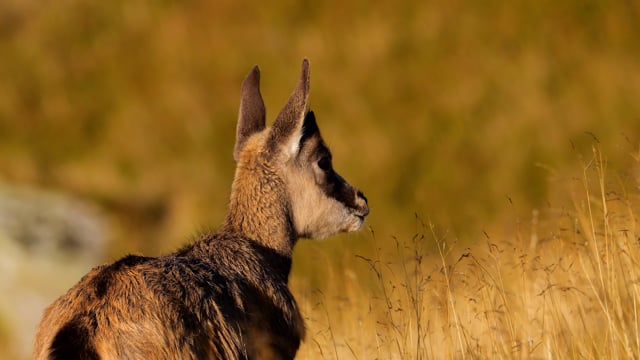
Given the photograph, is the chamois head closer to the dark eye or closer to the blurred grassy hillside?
the dark eye

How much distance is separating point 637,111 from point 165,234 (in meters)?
6.34

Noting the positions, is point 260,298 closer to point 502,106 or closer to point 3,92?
point 502,106

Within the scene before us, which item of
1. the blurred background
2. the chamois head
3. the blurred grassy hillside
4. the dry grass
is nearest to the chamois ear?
the chamois head

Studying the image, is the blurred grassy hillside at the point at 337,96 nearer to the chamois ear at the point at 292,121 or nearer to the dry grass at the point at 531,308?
the dry grass at the point at 531,308

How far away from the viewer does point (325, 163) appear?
8609mm

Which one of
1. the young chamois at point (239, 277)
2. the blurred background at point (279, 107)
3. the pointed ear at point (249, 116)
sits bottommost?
the young chamois at point (239, 277)

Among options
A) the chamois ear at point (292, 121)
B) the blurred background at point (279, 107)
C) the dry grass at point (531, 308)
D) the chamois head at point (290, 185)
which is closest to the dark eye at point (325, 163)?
the chamois head at point (290, 185)

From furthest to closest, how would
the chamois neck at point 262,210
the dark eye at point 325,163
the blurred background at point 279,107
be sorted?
the blurred background at point 279,107, the dark eye at point 325,163, the chamois neck at point 262,210

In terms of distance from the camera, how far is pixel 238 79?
1975cm

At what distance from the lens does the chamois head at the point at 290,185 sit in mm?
8227

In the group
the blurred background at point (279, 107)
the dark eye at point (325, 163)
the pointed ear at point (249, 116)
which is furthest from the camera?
the blurred background at point (279, 107)

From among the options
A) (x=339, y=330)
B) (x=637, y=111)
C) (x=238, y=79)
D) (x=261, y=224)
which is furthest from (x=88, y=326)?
(x=238, y=79)

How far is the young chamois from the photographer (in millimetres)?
6160

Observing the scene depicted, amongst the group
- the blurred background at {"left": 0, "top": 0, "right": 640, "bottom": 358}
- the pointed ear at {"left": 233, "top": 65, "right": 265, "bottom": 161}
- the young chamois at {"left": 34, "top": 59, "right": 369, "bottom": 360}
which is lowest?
the young chamois at {"left": 34, "top": 59, "right": 369, "bottom": 360}
